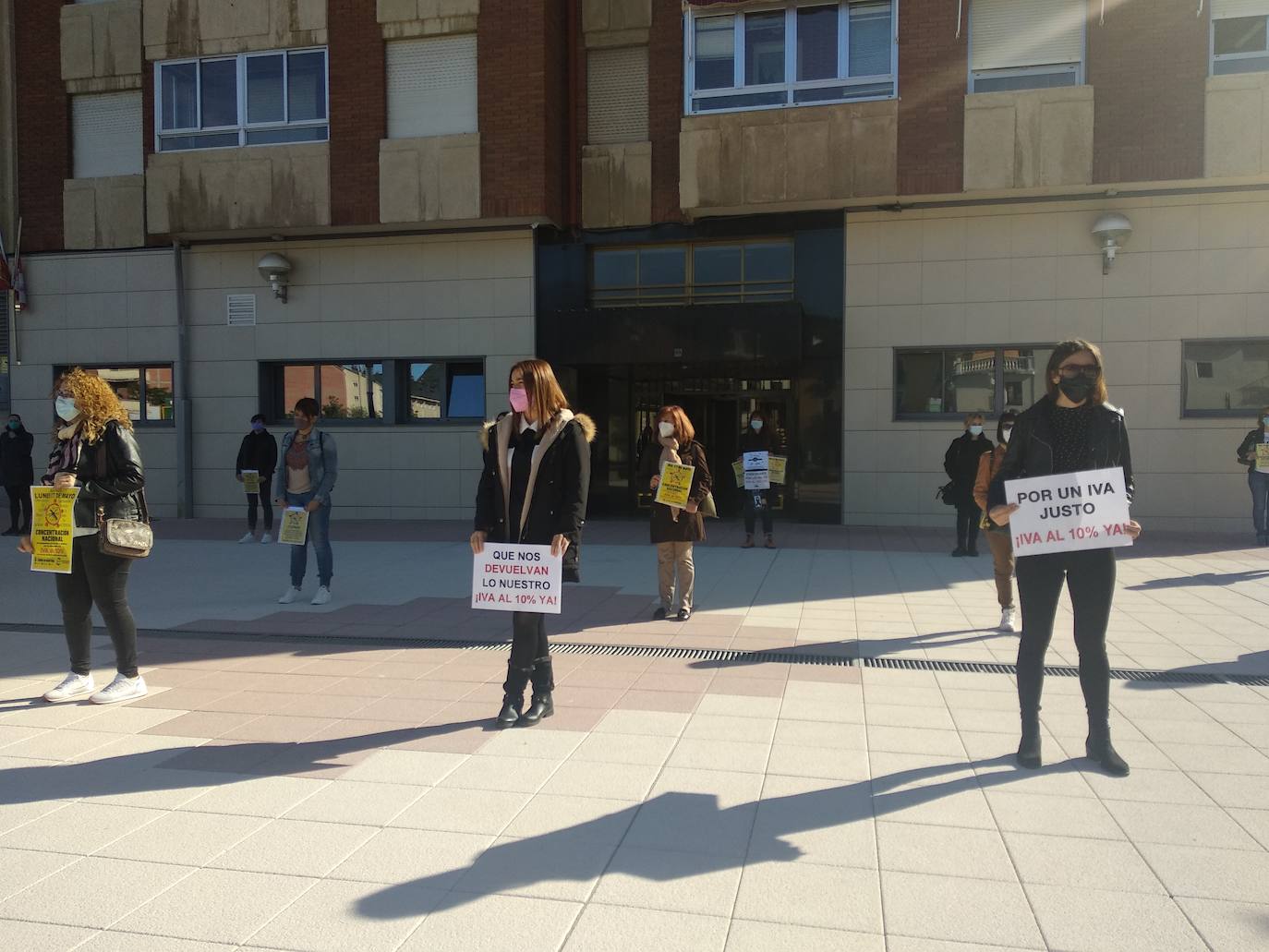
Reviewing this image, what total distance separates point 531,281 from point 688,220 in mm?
2829

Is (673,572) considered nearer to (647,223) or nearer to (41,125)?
(647,223)

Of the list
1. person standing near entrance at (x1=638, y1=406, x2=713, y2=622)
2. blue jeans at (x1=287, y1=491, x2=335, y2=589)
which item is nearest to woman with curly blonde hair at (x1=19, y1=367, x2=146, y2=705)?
blue jeans at (x1=287, y1=491, x2=335, y2=589)

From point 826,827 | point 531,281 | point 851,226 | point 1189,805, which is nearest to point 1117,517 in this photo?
point 1189,805

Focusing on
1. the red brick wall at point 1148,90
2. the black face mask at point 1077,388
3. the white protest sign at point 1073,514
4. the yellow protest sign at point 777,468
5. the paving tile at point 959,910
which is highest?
the red brick wall at point 1148,90

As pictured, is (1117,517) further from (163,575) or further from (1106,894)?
(163,575)

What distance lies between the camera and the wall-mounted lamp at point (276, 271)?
1523 cm

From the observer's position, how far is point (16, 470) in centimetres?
1360

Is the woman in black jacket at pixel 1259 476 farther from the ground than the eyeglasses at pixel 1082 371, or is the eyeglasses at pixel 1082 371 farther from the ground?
the eyeglasses at pixel 1082 371

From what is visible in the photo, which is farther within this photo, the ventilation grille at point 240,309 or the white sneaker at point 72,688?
the ventilation grille at point 240,309

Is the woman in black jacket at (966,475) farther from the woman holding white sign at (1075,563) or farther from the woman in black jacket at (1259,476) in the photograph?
the woman holding white sign at (1075,563)

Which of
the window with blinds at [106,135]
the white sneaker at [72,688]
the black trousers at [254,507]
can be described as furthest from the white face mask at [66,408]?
the window with blinds at [106,135]

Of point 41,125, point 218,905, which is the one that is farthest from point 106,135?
point 218,905

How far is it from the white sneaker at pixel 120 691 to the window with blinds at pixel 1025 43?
13.5 meters

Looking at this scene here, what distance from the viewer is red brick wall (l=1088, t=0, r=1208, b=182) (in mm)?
12531
